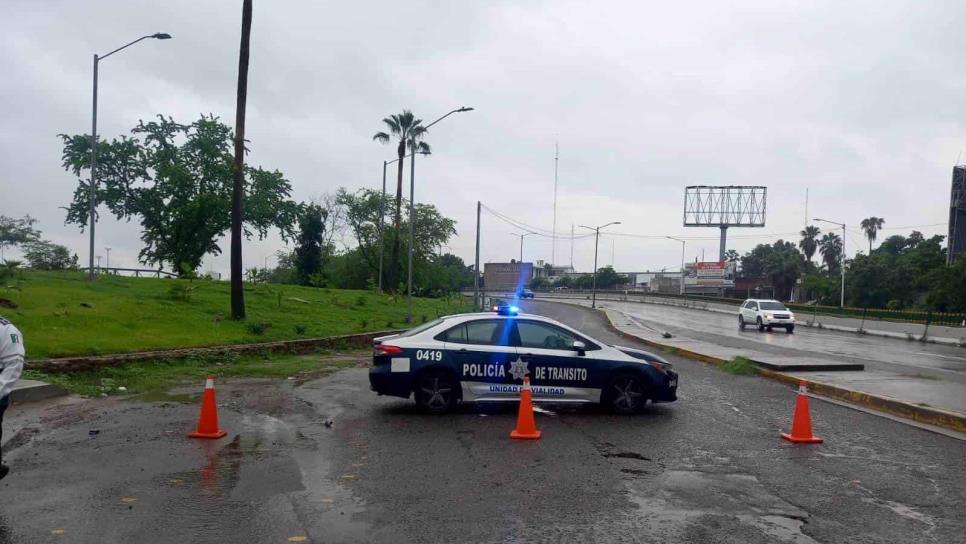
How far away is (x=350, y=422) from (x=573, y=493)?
4.30 m

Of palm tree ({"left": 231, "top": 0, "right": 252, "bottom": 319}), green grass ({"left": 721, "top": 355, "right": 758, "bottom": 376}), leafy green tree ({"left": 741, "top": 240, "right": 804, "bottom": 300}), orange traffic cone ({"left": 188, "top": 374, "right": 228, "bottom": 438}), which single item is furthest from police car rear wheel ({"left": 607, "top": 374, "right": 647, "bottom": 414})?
leafy green tree ({"left": 741, "top": 240, "right": 804, "bottom": 300})

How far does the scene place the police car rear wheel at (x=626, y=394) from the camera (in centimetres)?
1109

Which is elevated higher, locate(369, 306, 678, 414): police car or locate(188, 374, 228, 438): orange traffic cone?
locate(369, 306, 678, 414): police car

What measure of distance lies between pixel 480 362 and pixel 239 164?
1517cm

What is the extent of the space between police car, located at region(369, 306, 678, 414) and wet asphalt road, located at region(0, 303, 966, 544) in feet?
1.15

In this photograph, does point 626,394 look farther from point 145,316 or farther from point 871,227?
point 871,227

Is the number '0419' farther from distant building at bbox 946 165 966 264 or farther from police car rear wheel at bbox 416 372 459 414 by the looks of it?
distant building at bbox 946 165 966 264

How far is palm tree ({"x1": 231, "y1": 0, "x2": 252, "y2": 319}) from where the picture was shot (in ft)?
76.5

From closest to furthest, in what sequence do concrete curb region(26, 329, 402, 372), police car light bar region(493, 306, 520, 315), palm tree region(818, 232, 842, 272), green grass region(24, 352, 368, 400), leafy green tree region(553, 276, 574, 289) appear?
1. police car light bar region(493, 306, 520, 315)
2. green grass region(24, 352, 368, 400)
3. concrete curb region(26, 329, 402, 372)
4. palm tree region(818, 232, 842, 272)
5. leafy green tree region(553, 276, 574, 289)

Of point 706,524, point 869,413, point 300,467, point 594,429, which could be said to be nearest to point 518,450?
point 594,429

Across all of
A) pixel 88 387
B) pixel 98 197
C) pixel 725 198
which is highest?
pixel 725 198

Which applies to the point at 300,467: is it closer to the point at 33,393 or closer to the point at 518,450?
the point at 518,450

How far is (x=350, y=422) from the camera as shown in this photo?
10234mm

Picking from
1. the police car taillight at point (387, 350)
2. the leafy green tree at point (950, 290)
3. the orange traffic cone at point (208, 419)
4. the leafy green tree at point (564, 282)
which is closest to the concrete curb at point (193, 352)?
the orange traffic cone at point (208, 419)
